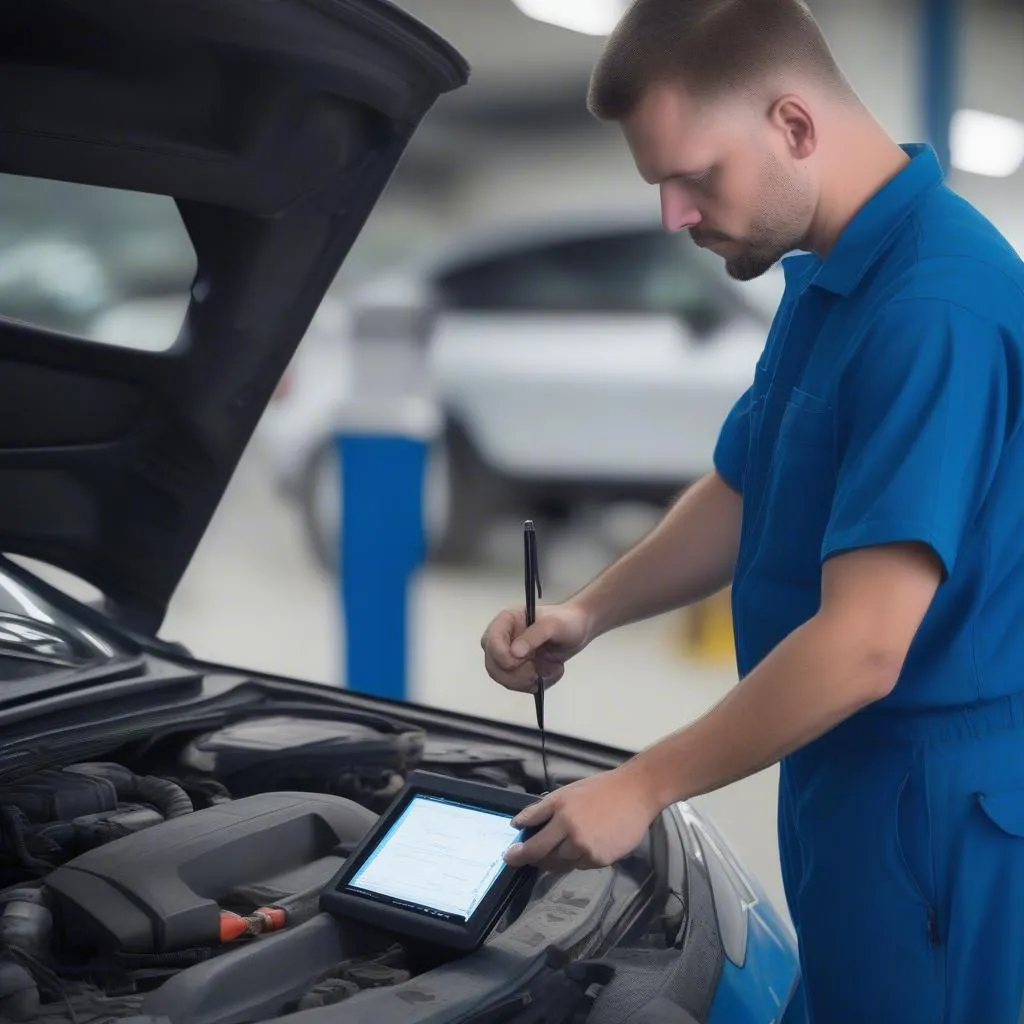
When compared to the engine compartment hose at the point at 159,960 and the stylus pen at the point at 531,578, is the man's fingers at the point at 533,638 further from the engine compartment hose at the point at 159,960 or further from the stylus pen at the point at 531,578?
the engine compartment hose at the point at 159,960

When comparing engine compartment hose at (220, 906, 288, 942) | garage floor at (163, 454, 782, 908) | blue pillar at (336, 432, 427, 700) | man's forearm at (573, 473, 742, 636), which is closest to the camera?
engine compartment hose at (220, 906, 288, 942)

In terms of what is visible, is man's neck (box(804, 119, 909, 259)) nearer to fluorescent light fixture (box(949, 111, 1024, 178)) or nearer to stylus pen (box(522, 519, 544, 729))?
stylus pen (box(522, 519, 544, 729))

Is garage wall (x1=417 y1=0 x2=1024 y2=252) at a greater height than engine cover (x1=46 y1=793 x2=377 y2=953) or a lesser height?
greater

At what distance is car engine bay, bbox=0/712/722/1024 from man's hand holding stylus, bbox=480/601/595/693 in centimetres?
21

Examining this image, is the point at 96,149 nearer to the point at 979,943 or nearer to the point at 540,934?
the point at 540,934

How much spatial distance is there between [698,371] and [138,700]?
3727 millimetres

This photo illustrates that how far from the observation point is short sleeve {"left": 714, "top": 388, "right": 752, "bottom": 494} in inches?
55.3

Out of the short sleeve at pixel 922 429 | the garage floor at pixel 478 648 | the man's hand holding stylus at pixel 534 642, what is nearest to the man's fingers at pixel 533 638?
the man's hand holding stylus at pixel 534 642

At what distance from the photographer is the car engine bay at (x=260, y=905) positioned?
1.10m

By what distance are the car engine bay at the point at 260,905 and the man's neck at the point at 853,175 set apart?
0.67 m

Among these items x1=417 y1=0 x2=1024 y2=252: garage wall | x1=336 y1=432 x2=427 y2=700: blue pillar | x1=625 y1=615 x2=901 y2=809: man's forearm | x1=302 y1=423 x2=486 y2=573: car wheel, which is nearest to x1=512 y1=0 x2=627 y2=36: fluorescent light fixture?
x1=417 y1=0 x2=1024 y2=252: garage wall

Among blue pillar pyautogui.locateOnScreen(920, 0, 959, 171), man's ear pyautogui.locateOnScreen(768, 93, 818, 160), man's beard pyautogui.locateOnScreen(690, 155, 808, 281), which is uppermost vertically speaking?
blue pillar pyautogui.locateOnScreen(920, 0, 959, 171)

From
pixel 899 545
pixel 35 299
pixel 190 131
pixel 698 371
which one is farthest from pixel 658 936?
pixel 35 299

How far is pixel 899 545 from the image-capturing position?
1.03 meters
